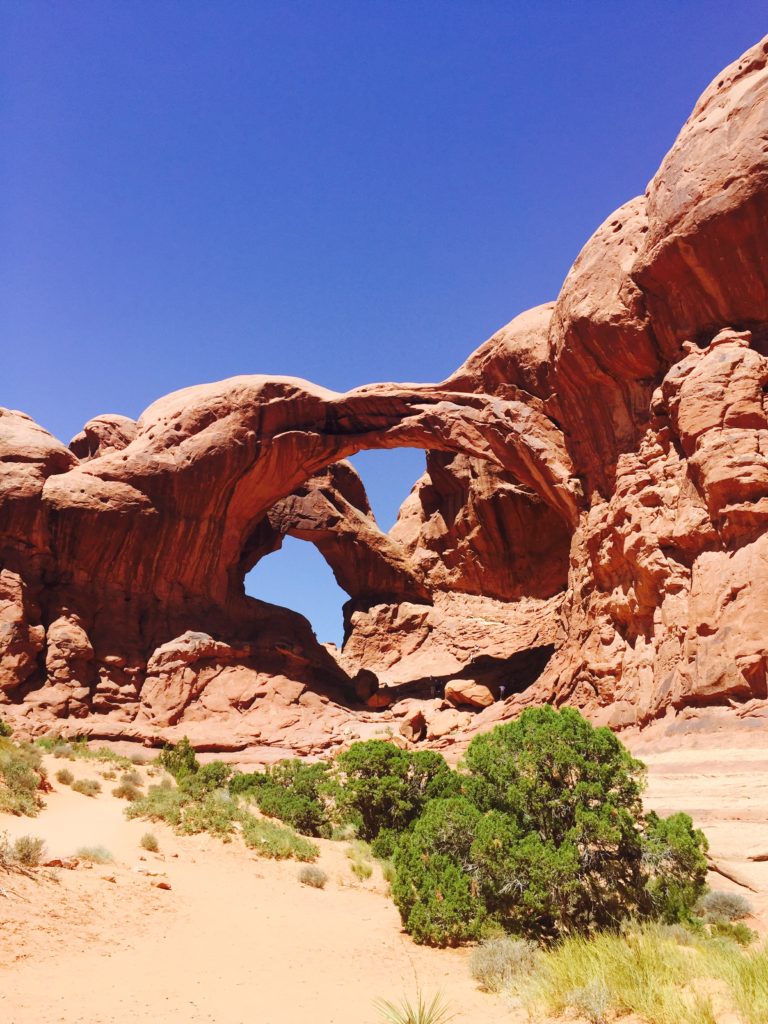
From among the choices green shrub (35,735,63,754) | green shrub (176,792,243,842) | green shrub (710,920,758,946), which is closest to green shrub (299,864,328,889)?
green shrub (176,792,243,842)

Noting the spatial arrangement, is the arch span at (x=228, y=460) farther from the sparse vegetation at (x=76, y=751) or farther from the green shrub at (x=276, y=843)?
the green shrub at (x=276, y=843)

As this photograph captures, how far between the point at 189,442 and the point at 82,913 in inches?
720

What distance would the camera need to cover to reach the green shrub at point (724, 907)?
728 centimetres

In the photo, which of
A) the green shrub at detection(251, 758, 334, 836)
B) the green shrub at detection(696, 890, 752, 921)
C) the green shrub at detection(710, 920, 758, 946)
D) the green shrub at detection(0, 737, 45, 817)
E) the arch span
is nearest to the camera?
the green shrub at detection(710, 920, 758, 946)

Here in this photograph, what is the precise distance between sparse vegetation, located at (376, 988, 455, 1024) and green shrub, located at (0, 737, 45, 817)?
26.0 ft

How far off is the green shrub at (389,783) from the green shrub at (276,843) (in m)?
1.10

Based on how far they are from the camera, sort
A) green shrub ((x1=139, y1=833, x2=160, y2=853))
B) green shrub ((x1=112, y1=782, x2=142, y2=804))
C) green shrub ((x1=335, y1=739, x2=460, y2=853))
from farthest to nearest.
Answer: green shrub ((x1=112, y1=782, x2=142, y2=804)) < green shrub ((x1=335, y1=739, x2=460, y2=853)) < green shrub ((x1=139, y1=833, x2=160, y2=853))

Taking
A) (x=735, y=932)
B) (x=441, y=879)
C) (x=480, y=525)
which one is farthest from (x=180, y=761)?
(x=480, y=525)

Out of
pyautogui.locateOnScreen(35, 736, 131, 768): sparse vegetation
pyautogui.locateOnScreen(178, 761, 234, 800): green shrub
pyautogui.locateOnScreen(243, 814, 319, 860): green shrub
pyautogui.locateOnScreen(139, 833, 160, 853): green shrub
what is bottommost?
pyautogui.locateOnScreen(35, 736, 131, 768): sparse vegetation

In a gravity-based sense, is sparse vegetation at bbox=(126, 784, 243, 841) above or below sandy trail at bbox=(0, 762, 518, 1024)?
below

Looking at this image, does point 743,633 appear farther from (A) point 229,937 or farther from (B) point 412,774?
(A) point 229,937

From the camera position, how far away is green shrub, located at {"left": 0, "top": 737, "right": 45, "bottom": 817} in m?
11.4

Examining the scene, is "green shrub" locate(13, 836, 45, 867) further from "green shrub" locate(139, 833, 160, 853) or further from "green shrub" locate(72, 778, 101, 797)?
"green shrub" locate(72, 778, 101, 797)

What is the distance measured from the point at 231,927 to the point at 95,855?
2298 mm
